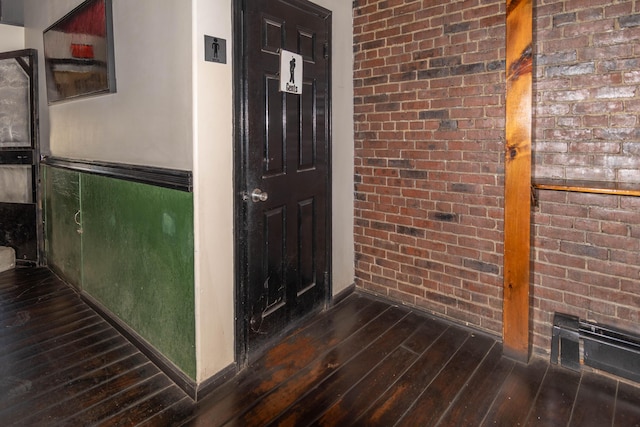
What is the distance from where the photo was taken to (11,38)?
13.8ft

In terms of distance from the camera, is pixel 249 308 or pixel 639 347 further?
pixel 249 308

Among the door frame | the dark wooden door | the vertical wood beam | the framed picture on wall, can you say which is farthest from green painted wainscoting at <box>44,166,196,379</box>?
the vertical wood beam

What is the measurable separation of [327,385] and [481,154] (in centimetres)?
169

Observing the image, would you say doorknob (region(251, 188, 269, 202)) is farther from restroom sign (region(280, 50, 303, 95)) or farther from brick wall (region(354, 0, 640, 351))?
brick wall (region(354, 0, 640, 351))

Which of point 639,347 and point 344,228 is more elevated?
point 344,228

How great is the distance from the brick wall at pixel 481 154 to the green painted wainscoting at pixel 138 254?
1.59 metres

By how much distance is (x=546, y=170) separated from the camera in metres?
2.33

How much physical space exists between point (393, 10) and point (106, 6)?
1909 millimetres

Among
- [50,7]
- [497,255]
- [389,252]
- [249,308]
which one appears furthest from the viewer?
[50,7]

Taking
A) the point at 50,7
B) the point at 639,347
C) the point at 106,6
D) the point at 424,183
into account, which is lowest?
the point at 639,347

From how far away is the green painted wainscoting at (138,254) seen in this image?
2.13 m

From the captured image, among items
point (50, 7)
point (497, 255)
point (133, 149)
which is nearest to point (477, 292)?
point (497, 255)

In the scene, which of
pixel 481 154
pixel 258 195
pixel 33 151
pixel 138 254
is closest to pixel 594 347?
pixel 481 154

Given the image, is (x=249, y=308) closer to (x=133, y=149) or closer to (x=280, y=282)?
(x=280, y=282)
